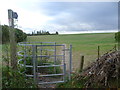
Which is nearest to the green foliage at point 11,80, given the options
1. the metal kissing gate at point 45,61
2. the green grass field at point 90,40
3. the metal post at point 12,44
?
the metal post at point 12,44

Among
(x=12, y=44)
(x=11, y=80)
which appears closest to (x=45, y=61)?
(x=12, y=44)

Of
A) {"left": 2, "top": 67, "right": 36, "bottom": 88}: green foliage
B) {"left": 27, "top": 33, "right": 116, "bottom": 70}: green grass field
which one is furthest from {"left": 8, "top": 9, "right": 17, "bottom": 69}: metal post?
{"left": 2, "top": 67, "right": 36, "bottom": 88}: green foliage

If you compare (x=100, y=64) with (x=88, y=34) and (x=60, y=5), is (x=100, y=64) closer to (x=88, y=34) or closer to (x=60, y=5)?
(x=88, y=34)

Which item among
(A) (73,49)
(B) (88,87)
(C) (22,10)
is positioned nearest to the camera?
(B) (88,87)

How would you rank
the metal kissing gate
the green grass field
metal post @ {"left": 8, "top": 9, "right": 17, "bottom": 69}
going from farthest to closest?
the metal kissing gate, metal post @ {"left": 8, "top": 9, "right": 17, "bottom": 69}, the green grass field

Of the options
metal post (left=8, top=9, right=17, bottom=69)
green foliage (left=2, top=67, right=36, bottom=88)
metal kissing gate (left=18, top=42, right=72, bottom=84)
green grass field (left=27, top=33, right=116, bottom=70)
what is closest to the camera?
green foliage (left=2, top=67, right=36, bottom=88)

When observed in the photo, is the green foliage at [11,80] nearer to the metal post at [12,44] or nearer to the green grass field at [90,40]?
the metal post at [12,44]

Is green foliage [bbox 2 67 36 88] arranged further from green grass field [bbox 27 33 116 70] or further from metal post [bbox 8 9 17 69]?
green grass field [bbox 27 33 116 70]

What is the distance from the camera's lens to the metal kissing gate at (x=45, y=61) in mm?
3110

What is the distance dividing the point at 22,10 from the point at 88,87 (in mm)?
1576

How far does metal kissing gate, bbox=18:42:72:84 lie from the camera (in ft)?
10.2

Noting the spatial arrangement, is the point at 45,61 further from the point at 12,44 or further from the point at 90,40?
the point at 90,40

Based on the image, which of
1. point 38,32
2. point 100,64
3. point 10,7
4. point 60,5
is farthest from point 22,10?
point 100,64

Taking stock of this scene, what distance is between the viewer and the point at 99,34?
2.52 m
